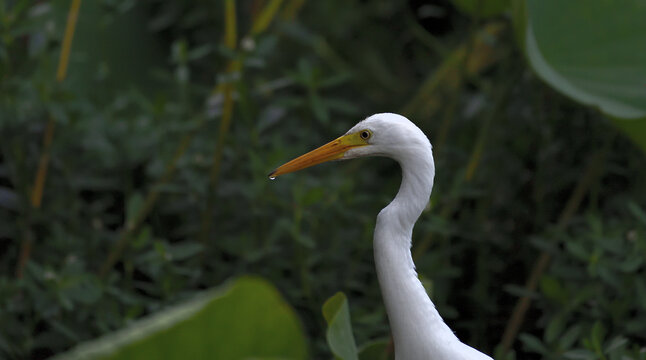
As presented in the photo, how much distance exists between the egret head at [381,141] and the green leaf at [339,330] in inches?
8.8

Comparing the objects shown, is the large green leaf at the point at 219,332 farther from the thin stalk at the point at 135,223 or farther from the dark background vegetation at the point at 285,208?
the thin stalk at the point at 135,223

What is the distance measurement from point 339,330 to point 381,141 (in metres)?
0.28

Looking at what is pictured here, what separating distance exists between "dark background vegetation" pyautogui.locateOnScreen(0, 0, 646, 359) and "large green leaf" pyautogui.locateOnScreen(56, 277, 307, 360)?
0.68 m

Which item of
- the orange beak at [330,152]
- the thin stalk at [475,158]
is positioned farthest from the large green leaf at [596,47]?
the orange beak at [330,152]

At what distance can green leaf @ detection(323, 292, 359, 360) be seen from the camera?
1022 mm

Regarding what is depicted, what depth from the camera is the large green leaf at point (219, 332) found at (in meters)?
0.82

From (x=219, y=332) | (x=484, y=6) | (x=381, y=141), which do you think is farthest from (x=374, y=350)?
(x=484, y=6)

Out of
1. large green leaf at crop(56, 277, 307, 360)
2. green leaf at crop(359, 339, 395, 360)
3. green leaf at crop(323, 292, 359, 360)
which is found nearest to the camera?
large green leaf at crop(56, 277, 307, 360)

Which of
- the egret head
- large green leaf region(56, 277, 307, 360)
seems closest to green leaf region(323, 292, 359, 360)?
large green leaf region(56, 277, 307, 360)

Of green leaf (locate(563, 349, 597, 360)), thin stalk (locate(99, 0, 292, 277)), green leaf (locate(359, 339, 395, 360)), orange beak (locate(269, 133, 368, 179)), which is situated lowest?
green leaf (locate(563, 349, 597, 360))

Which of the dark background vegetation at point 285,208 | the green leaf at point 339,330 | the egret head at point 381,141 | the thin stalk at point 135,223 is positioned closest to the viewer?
the green leaf at point 339,330

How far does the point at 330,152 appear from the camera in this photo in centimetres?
121

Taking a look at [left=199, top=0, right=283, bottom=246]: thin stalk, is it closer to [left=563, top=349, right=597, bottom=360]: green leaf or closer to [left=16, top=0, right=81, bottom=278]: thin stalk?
[left=16, top=0, right=81, bottom=278]: thin stalk

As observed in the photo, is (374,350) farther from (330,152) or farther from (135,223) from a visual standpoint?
(135,223)
